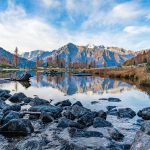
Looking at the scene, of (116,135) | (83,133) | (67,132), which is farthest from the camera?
(67,132)

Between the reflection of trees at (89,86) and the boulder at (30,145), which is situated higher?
the reflection of trees at (89,86)

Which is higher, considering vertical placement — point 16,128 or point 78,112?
point 78,112

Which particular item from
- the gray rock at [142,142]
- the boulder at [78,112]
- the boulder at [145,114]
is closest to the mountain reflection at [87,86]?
the boulder at [145,114]

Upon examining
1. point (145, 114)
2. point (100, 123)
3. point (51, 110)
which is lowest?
point (100, 123)

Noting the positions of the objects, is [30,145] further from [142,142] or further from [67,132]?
[142,142]

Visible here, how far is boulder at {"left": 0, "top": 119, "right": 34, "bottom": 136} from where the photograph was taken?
20453 mm

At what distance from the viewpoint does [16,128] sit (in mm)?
20656

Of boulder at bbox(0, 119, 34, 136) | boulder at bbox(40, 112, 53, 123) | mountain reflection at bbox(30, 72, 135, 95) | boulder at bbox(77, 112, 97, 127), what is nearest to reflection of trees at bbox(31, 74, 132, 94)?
mountain reflection at bbox(30, 72, 135, 95)

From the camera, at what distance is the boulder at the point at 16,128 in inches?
805

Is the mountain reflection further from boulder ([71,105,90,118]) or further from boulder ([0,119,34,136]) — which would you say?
boulder ([0,119,34,136])

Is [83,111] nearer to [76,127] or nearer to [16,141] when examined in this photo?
[76,127]

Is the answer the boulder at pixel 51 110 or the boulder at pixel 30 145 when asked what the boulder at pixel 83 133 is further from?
the boulder at pixel 51 110

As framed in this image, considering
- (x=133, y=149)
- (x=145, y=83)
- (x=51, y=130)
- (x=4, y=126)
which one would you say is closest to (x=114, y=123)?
(x=51, y=130)

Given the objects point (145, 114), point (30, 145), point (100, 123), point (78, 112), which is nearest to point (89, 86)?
point (145, 114)
